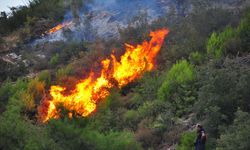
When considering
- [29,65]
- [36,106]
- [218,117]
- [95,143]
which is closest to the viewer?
[95,143]

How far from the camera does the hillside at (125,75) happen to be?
16.5 m

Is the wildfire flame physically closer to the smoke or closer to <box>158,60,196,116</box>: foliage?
<box>158,60,196,116</box>: foliage

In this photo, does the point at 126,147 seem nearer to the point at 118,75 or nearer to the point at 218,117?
the point at 218,117

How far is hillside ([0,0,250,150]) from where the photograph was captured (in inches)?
649

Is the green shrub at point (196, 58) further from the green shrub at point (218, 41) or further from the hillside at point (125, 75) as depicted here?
the green shrub at point (218, 41)

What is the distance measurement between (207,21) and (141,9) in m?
8.04

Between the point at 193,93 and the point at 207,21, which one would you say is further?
the point at 207,21

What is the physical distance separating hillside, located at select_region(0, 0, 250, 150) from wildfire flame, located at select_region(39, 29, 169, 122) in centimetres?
6

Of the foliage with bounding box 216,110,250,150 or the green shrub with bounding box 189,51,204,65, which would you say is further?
the green shrub with bounding box 189,51,204,65

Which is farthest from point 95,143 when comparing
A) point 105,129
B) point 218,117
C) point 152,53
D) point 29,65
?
point 29,65

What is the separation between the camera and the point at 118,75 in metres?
26.4

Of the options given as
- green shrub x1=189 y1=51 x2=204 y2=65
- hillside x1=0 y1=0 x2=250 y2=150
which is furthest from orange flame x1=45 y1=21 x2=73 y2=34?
green shrub x1=189 y1=51 x2=204 y2=65

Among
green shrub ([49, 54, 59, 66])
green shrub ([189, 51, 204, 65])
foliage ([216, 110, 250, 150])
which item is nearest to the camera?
foliage ([216, 110, 250, 150])

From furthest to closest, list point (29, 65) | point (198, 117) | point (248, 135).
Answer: point (29, 65), point (198, 117), point (248, 135)
